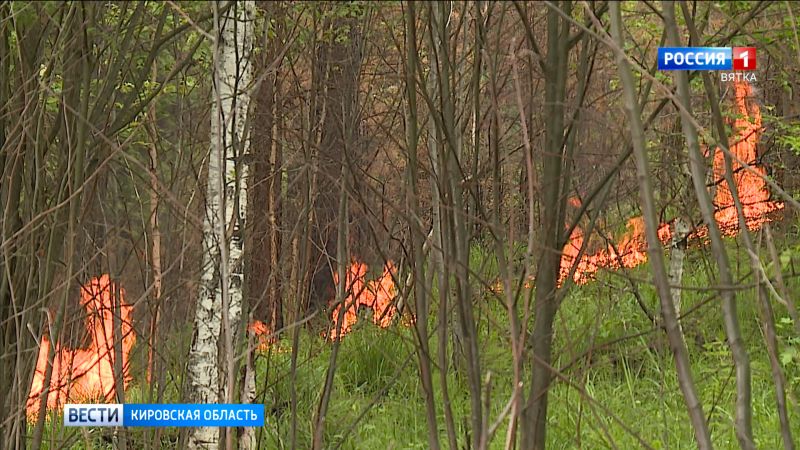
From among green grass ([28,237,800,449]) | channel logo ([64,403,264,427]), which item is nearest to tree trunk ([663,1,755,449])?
channel logo ([64,403,264,427])

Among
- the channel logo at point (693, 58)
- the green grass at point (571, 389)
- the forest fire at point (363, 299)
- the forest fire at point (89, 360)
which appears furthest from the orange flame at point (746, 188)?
the channel logo at point (693, 58)

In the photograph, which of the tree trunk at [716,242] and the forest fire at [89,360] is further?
the forest fire at [89,360]

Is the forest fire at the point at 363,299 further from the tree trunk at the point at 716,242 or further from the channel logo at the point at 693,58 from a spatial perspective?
the tree trunk at the point at 716,242

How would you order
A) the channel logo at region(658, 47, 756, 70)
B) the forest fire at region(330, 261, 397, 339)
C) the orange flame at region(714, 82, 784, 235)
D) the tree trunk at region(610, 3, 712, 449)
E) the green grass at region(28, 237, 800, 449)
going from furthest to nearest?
the orange flame at region(714, 82, 784, 235) → the forest fire at region(330, 261, 397, 339) → the green grass at region(28, 237, 800, 449) → the channel logo at region(658, 47, 756, 70) → the tree trunk at region(610, 3, 712, 449)

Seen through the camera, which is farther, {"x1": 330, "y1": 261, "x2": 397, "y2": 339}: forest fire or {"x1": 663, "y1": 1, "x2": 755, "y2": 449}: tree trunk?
{"x1": 330, "y1": 261, "x2": 397, "y2": 339}: forest fire

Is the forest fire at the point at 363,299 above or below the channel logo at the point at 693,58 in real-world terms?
above

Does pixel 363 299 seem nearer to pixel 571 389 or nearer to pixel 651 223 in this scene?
pixel 571 389

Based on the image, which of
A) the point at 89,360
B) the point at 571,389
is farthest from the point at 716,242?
the point at 571,389

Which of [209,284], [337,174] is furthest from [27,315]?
[337,174]

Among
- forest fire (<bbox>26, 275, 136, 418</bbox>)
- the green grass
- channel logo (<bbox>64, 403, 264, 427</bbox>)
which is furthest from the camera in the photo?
the green grass

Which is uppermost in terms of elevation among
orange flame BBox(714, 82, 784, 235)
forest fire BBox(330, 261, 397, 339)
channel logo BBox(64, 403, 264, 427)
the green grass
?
orange flame BBox(714, 82, 784, 235)

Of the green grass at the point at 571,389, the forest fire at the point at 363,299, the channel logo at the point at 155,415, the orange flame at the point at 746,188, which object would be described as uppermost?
the orange flame at the point at 746,188

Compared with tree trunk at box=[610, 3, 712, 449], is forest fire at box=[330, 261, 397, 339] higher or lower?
higher

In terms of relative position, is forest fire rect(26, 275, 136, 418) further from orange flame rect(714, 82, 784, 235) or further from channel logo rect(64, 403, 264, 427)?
orange flame rect(714, 82, 784, 235)
